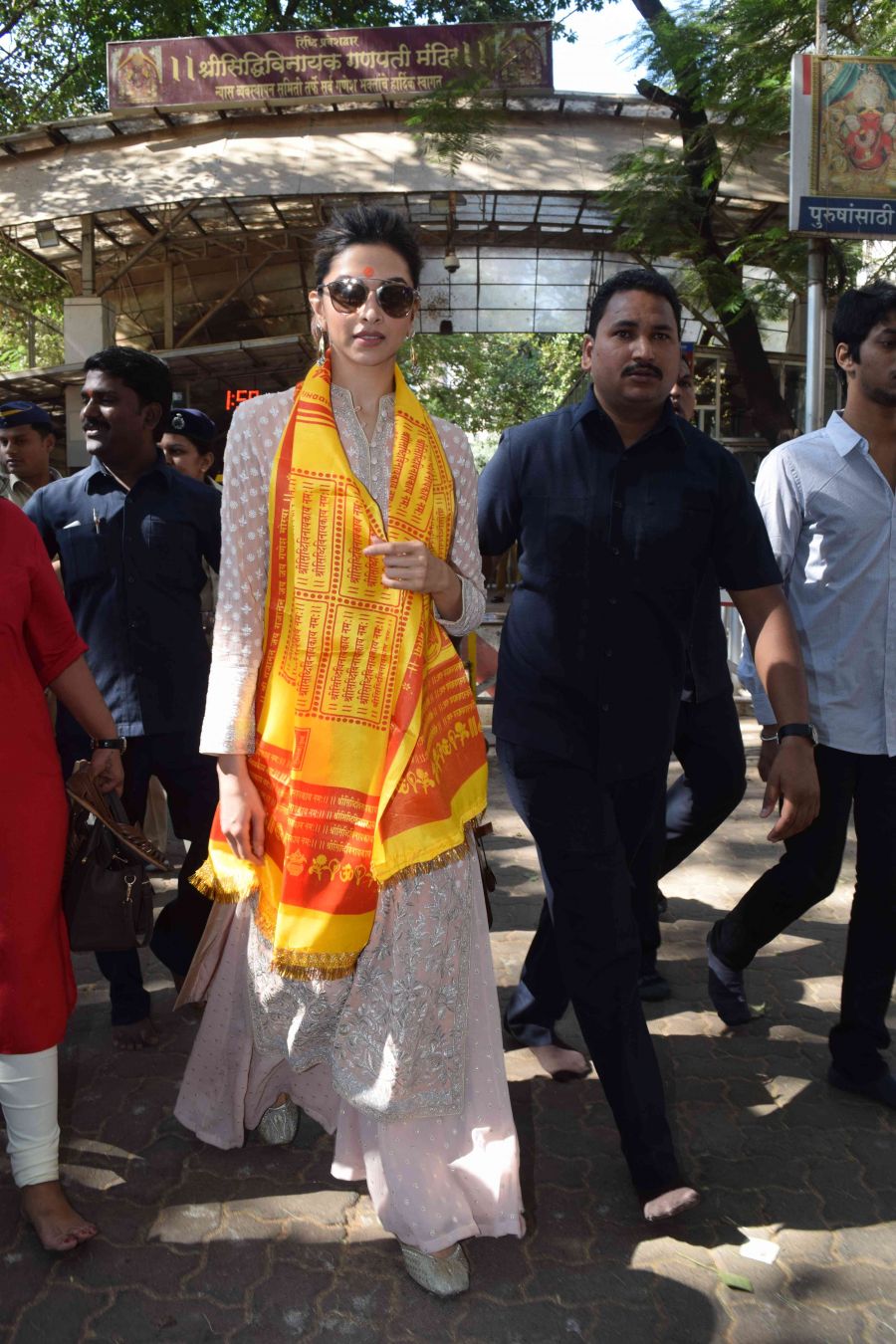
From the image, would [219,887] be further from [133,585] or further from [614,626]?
[133,585]

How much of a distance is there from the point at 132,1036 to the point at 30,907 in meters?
1.32

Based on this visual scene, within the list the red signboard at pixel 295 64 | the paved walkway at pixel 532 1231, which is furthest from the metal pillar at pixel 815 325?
the red signboard at pixel 295 64

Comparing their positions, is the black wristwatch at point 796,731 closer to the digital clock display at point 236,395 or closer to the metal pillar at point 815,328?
the metal pillar at point 815,328

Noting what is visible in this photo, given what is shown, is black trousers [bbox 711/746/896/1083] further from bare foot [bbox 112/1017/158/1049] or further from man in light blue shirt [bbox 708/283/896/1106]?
bare foot [bbox 112/1017/158/1049]

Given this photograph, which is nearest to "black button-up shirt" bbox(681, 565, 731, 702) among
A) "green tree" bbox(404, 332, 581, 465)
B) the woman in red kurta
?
the woman in red kurta

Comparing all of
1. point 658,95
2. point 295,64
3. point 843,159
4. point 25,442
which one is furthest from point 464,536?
point 295,64

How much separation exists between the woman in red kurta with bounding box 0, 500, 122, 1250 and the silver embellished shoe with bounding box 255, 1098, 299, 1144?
1.83ft

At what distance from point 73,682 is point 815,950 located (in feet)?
10.2

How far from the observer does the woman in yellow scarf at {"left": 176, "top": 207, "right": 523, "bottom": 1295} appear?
259cm

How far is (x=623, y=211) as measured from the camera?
14484 mm

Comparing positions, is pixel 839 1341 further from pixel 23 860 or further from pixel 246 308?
pixel 246 308

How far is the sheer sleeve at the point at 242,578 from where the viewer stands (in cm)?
261

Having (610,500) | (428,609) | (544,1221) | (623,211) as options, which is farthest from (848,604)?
(623,211)

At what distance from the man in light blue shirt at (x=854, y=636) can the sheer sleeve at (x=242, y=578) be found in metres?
1.48
